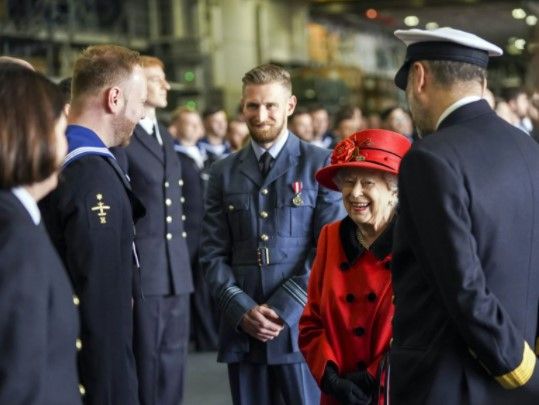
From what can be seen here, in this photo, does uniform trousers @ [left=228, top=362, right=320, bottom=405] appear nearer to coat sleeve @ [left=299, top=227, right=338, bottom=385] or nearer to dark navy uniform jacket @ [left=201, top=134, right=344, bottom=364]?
dark navy uniform jacket @ [left=201, top=134, right=344, bottom=364]

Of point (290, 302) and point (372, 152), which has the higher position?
point (372, 152)

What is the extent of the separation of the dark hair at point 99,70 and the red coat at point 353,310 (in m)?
1.00

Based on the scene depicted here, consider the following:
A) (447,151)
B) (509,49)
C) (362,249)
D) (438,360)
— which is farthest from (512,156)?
(509,49)

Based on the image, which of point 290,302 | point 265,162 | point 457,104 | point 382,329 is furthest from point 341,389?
point 265,162

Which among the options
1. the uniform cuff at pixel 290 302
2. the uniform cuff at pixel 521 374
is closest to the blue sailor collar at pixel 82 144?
the uniform cuff at pixel 290 302

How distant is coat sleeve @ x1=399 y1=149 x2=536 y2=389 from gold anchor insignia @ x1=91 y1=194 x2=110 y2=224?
3.66 feet

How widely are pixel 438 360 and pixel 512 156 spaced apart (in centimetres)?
62

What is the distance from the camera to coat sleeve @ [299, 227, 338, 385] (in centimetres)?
418

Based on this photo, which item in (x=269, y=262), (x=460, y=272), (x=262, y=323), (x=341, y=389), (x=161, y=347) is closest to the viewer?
(x=460, y=272)

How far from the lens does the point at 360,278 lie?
4207 mm

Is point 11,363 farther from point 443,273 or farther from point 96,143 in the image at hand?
point 96,143

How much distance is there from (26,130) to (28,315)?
0.42 m

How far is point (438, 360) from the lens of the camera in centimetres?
339

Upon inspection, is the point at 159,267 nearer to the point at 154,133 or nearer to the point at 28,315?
the point at 154,133
